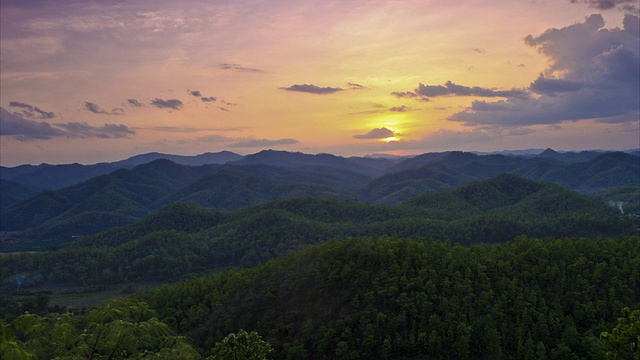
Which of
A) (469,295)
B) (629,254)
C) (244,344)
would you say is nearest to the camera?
(244,344)

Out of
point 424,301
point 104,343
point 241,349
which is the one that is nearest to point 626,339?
point 241,349

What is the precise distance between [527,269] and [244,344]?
88110 millimetres

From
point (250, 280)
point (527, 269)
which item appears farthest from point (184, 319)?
point (527, 269)

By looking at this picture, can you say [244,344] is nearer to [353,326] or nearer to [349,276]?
[353,326]

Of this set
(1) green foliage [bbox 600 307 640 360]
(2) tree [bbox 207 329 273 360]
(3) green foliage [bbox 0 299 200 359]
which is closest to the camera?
(1) green foliage [bbox 600 307 640 360]

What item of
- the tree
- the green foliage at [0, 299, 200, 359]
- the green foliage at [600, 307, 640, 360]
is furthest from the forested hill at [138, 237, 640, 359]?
the tree

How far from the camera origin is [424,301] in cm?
8481

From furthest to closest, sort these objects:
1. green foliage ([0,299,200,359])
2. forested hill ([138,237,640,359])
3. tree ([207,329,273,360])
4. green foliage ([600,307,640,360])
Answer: forested hill ([138,237,640,359]) < green foliage ([0,299,200,359]) < tree ([207,329,273,360]) < green foliage ([600,307,640,360])

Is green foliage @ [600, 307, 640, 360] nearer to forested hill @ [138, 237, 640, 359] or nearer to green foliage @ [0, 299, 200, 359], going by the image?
green foliage @ [0, 299, 200, 359]

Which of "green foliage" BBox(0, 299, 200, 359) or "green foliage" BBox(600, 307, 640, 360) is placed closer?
"green foliage" BBox(600, 307, 640, 360)

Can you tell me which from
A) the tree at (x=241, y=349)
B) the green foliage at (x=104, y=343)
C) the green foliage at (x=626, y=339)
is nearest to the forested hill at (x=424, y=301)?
the green foliage at (x=104, y=343)

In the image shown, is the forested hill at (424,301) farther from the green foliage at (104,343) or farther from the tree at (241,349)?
the tree at (241,349)

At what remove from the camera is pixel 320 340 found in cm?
8081

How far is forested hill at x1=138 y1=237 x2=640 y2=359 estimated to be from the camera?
79.0 meters
